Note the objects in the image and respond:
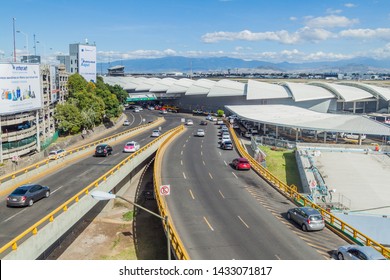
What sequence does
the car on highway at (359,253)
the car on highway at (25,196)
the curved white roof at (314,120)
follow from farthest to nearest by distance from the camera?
1. the curved white roof at (314,120)
2. the car on highway at (25,196)
3. the car on highway at (359,253)

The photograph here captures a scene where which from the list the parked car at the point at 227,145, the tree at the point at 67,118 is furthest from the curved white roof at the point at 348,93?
the tree at the point at 67,118

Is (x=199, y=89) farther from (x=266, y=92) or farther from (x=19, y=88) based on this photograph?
(x=19, y=88)

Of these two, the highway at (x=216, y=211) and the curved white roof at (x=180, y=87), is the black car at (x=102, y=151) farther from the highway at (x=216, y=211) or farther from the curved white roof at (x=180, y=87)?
the curved white roof at (x=180, y=87)

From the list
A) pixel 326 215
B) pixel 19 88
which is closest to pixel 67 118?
pixel 19 88

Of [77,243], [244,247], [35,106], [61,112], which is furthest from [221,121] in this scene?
[244,247]

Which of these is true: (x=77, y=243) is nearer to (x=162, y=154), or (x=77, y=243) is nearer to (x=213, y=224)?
(x=213, y=224)

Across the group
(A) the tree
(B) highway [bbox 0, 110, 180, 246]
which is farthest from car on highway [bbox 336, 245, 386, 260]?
(A) the tree

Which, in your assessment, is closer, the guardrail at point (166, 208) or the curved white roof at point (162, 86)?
the guardrail at point (166, 208)
